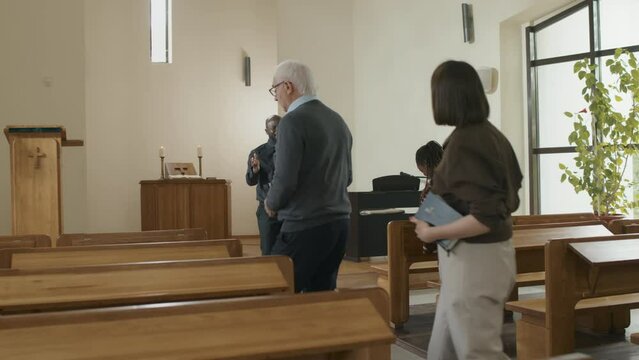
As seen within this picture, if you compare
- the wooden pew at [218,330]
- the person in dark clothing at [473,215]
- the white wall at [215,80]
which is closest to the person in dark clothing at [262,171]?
the person in dark clothing at [473,215]

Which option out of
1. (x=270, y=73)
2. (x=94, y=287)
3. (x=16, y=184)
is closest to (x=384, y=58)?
(x=270, y=73)

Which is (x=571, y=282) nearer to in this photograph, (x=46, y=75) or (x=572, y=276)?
(x=572, y=276)

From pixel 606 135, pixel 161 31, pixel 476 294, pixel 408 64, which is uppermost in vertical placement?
pixel 161 31

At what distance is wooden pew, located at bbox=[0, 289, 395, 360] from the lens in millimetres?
1467

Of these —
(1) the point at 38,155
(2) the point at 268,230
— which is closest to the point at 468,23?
(1) the point at 38,155

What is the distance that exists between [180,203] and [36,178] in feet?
15.7

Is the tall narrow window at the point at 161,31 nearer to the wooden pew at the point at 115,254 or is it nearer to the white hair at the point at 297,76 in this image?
the wooden pew at the point at 115,254

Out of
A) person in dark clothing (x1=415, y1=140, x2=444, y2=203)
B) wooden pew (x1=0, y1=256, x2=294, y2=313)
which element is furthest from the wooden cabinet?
wooden pew (x1=0, y1=256, x2=294, y2=313)

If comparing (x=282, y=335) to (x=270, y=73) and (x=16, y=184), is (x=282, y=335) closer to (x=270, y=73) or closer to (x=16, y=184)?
(x=16, y=184)

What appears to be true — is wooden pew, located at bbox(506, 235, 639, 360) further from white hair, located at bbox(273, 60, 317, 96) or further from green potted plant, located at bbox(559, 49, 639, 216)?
green potted plant, located at bbox(559, 49, 639, 216)

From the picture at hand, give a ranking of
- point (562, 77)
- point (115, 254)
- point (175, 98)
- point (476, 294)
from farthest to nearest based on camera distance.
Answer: point (175, 98)
point (562, 77)
point (115, 254)
point (476, 294)

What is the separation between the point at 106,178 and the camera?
11.9m

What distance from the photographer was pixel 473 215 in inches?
81.0

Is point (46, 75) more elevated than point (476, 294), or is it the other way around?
point (46, 75)
